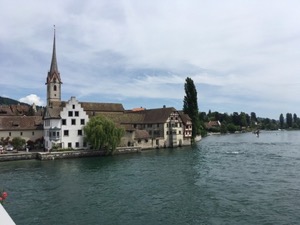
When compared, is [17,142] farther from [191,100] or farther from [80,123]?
[191,100]

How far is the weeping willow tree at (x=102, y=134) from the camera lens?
58.5 m

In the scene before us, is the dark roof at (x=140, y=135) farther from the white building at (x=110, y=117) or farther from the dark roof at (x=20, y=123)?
the dark roof at (x=20, y=123)

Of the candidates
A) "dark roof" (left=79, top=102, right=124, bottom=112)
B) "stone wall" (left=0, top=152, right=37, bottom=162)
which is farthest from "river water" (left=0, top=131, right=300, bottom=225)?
"dark roof" (left=79, top=102, right=124, bottom=112)

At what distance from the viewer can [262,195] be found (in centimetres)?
2614

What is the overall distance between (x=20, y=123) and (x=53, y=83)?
2362cm

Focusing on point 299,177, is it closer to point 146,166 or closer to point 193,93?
point 146,166

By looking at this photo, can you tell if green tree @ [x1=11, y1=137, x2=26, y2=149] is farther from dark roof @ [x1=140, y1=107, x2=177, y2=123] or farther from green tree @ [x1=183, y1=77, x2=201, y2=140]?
green tree @ [x1=183, y1=77, x2=201, y2=140]

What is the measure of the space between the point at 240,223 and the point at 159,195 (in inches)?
346

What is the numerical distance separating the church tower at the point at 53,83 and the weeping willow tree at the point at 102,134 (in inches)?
1129

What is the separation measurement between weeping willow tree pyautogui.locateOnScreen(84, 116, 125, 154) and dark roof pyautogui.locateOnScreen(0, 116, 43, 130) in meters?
12.1

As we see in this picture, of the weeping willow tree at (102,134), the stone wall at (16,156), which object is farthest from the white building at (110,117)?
the stone wall at (16,156)

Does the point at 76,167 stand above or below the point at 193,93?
below

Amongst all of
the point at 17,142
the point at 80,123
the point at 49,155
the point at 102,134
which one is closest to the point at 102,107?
the point at 80,123

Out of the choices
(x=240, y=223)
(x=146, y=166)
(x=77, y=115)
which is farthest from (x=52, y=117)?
(x=240, y=223)
